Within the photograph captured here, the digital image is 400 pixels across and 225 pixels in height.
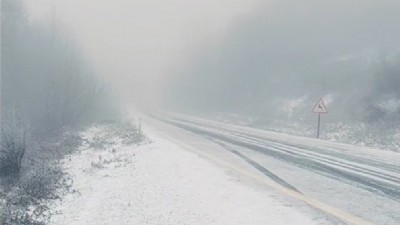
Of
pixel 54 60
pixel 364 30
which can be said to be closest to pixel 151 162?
pixel 54 60

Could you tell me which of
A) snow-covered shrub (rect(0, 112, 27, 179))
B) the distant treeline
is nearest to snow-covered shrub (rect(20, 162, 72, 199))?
snow-covered shrub (rect(0, 112, 27, 179))

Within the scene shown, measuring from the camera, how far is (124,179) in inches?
401

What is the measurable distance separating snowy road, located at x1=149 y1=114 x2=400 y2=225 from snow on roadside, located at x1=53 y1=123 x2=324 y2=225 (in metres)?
1.09

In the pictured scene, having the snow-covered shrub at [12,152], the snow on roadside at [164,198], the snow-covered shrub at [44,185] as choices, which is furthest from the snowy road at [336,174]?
the snow-covered shrub at [12,152]

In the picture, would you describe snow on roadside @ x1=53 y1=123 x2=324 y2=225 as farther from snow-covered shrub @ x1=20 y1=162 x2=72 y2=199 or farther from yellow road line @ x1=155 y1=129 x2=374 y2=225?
yellow road line @ x1=155 y1=129 x2=374 y2=225

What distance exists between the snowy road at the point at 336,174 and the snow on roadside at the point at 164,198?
1091mm

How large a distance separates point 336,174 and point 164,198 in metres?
5.14

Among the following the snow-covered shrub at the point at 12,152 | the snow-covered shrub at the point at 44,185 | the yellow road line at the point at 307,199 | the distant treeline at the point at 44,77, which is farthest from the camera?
the distant treeline at the point at 44,77

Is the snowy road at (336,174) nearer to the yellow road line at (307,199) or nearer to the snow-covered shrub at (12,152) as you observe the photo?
the yellow road line at (307,199)

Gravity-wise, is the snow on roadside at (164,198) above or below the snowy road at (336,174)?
below

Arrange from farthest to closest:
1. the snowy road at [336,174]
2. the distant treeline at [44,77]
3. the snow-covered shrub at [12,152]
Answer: the distant treeline at [44,77] → the snow-covered shrub at [12,152] → the snowy road at [336,174]

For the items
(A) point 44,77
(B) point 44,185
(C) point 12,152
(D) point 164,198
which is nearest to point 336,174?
(D) point 164,198

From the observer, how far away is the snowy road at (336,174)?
302 inches

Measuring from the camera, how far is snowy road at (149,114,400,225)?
7.67m
